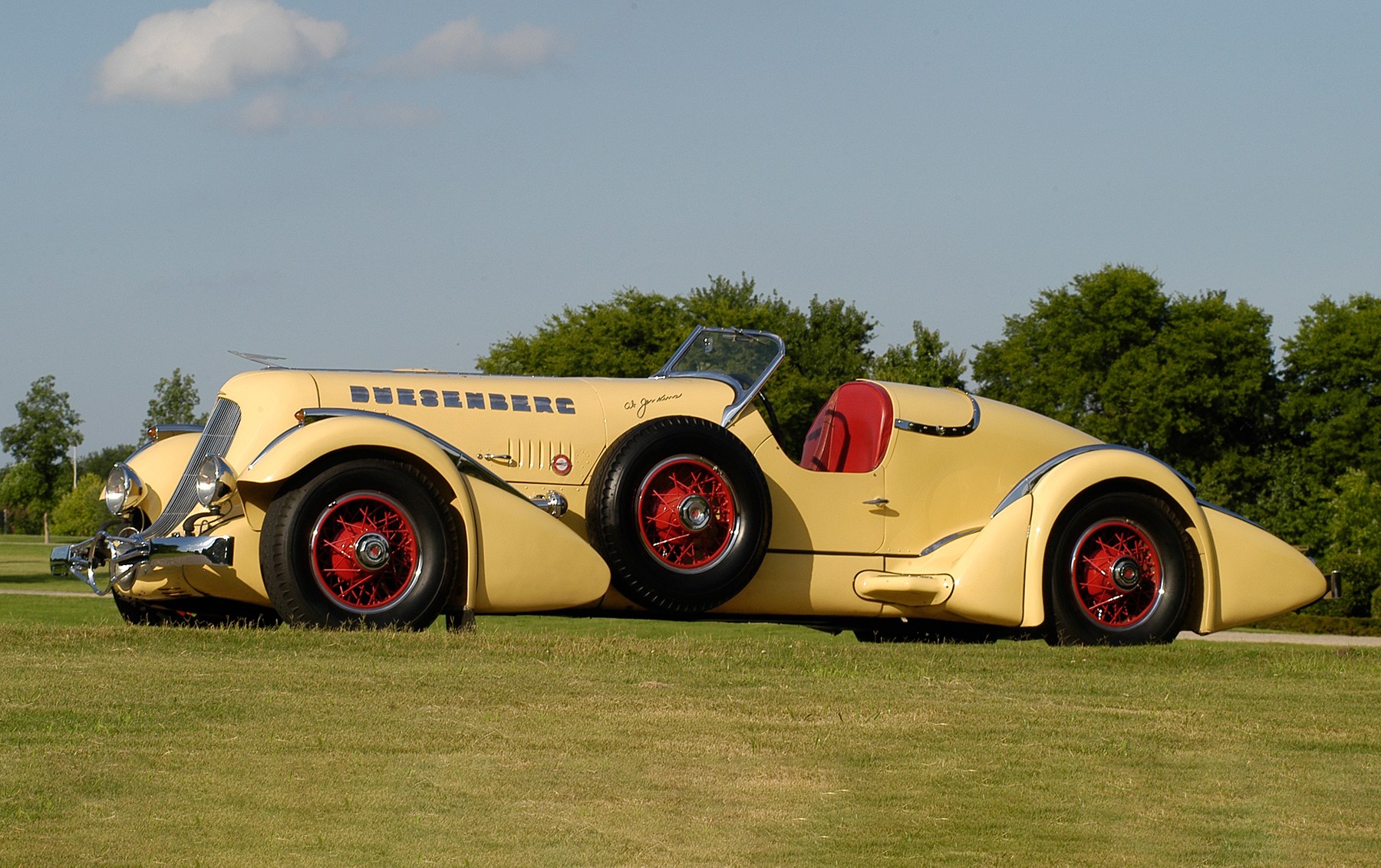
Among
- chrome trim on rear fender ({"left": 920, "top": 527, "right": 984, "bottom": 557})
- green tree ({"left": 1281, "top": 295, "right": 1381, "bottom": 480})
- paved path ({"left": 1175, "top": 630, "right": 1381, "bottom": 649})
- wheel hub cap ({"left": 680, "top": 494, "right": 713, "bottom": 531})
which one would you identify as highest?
green tree ({"left": 1281, "top": 295, "right": 1381, "bottom": 480})

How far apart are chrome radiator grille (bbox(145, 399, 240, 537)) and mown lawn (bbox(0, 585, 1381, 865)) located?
1.20 m

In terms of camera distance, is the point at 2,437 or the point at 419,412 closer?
the point at 419,412

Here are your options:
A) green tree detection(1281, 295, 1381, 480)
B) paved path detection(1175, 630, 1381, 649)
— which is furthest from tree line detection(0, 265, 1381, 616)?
paved path detection(1175, 630, 1381, 649)

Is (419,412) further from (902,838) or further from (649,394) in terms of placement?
(902,838)

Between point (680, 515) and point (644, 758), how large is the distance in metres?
4.14

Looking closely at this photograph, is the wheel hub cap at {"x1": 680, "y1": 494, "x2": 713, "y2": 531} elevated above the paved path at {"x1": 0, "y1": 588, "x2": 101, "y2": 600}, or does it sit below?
above

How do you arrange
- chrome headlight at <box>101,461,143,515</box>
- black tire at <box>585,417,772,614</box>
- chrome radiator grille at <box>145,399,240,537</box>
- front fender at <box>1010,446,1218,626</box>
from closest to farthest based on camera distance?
black tire at <box>585,417,772,614</box>
chrome radiator grille at <box>145,399,240,537</box>
front fender at <box>1010,446,1218,626</box>
chrome headlight at <box>101,461,143,515</box>

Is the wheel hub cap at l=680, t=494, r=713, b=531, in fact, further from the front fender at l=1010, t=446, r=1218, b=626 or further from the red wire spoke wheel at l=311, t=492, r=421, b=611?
the front fender at l=1010, t=446, r=1218, b=626

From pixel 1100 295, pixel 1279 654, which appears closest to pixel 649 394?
pixel 1279 654

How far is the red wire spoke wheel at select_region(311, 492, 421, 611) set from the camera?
8.66 metres

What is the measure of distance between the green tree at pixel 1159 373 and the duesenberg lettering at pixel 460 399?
4854 cm

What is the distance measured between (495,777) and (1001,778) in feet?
5.93

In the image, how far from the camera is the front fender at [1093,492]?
9977 mm

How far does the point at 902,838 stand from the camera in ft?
14.8
